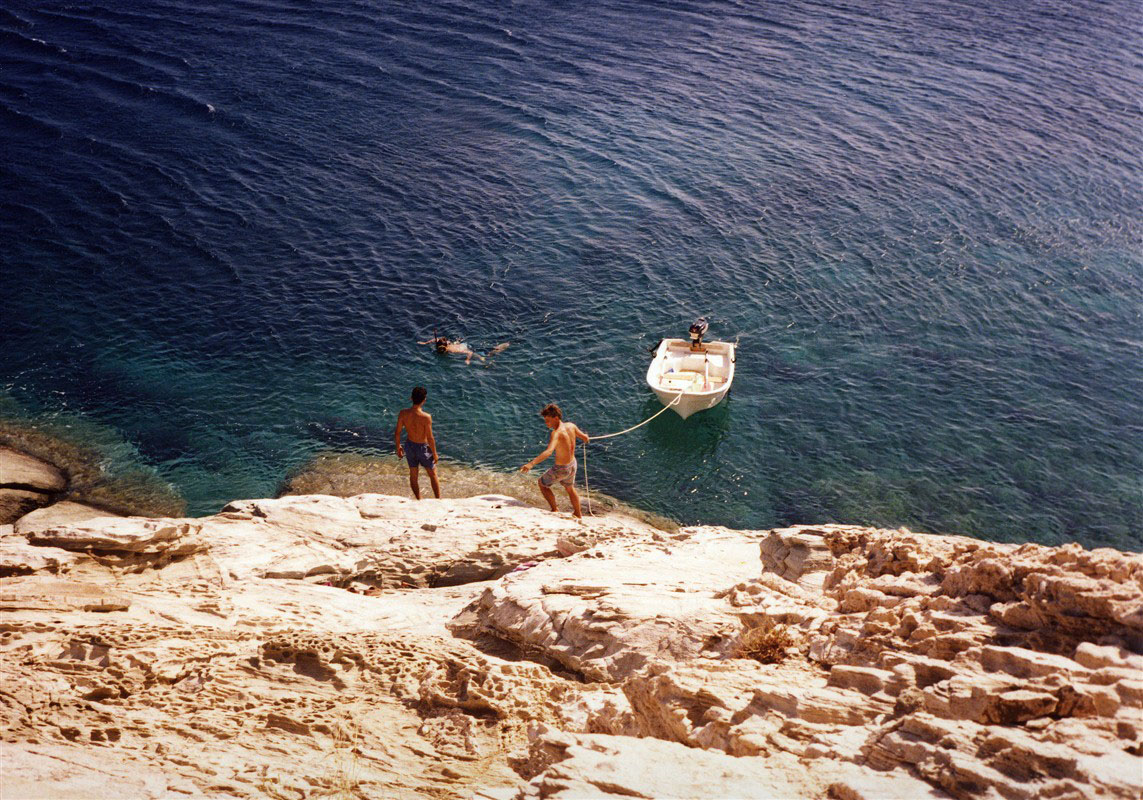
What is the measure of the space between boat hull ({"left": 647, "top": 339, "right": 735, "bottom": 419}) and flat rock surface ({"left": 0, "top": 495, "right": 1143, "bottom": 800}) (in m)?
11.3

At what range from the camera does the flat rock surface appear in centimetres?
857

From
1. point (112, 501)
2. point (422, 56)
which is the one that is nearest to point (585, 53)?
point (422, 56)

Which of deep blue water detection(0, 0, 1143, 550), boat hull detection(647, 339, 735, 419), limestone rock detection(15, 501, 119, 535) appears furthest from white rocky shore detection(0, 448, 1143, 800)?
boat hull detection(647, 339, 735, 419)

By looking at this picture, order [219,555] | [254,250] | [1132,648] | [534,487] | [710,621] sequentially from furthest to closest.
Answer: [254,250] → [534,487] → [219,555] → [710,621] → [1132,648]

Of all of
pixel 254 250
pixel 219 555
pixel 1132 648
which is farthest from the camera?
pixel 254 250

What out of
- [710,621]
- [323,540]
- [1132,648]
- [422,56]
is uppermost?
[422,56]

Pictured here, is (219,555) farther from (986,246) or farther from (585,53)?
(585,53)

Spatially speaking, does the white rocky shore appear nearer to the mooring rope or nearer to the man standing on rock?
the man standing on rock

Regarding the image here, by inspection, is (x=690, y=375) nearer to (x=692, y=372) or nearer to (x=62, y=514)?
(x=692, y=372)

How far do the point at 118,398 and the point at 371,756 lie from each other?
839 inches

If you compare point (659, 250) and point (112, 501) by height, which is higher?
point (659, 250)

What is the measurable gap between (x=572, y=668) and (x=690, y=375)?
690 inches

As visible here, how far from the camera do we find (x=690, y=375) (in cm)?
2884

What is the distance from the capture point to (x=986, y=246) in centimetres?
3662
